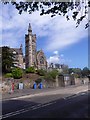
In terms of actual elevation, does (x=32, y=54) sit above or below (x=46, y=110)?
above

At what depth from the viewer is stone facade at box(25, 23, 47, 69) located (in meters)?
119

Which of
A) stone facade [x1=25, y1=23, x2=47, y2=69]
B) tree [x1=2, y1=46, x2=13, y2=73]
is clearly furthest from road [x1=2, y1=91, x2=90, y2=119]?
stone facade [x1=25, y1=23, x2=47, y2=69]

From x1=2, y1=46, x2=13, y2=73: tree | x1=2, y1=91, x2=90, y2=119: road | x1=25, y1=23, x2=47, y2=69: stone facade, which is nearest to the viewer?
x1=2, y1=91, x2=90, y2=119: road

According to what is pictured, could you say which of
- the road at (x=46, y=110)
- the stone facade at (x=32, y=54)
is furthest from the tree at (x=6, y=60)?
the stone facade at (x=32, y=54)

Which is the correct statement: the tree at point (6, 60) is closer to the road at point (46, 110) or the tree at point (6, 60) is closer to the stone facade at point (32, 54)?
the road at point (46, 110)

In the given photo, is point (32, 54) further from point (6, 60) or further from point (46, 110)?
point (46, 110)

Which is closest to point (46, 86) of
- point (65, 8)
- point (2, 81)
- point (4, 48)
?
point (4, 48)

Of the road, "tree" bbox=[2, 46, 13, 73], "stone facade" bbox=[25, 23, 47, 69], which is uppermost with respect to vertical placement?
"stone facade" bbox=[25, 23, 47, 69]

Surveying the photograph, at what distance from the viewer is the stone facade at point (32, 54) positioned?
11900cm

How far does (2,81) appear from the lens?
44.6m

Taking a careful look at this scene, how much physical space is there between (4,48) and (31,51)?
62111mm

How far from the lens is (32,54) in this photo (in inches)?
4781

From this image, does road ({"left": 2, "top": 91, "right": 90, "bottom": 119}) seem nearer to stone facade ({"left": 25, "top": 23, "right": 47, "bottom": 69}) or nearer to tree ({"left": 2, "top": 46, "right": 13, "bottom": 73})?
tree ({"left": 2, "top": 46, "right": 13, "bottom": 73})

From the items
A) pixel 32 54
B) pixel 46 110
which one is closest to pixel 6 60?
pixel 46 110
